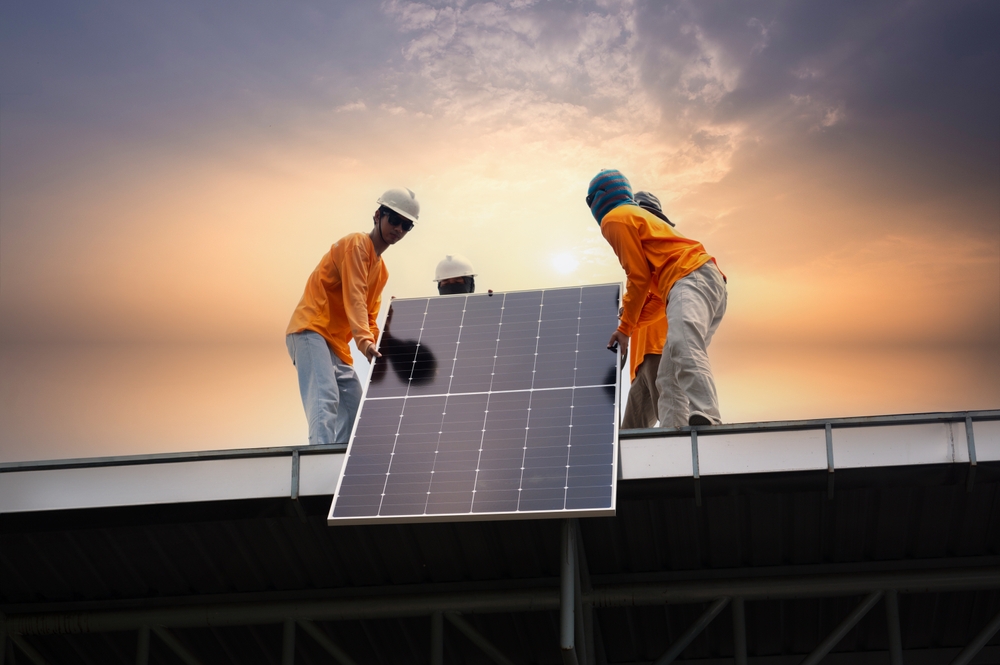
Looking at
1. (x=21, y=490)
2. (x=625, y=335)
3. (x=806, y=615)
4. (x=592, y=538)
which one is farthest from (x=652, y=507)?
(x=21, y=490)

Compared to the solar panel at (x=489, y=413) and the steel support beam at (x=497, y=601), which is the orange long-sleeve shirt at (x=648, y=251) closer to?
the solar panel at (x=489, y=413)

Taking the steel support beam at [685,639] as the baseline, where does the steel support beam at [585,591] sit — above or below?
above

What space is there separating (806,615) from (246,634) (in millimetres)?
5733

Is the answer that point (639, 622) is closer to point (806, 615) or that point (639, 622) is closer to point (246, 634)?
point (806, 615)

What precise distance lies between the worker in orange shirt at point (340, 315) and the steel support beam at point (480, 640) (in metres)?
2.00

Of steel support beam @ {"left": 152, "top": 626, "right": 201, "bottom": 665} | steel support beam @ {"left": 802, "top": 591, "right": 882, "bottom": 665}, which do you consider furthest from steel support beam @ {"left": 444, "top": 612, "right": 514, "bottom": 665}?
steel support beam @ {"left": 802, "top": 591, "right": 882, "bottom": 665}

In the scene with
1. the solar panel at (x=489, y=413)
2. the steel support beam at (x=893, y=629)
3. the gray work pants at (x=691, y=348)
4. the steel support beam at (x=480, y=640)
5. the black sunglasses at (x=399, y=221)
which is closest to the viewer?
the solar panel at (x=489, y=413)

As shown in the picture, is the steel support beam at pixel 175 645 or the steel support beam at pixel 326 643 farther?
the steel support beam at pixel 175 645

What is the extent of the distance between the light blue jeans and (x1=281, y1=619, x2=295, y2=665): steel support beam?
1.79 metres

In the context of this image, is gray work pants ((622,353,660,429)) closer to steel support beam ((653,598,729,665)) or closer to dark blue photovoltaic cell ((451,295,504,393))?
dark blue photovoltaic cell ((451,295,504,393))

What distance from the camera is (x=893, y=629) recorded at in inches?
363

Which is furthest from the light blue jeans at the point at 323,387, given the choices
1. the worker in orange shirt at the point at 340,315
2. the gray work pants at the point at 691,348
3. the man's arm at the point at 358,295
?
the gray work pants at the point at 691,348

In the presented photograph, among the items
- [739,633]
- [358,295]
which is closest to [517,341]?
[358,295]

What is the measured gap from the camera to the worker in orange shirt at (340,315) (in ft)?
31.7
